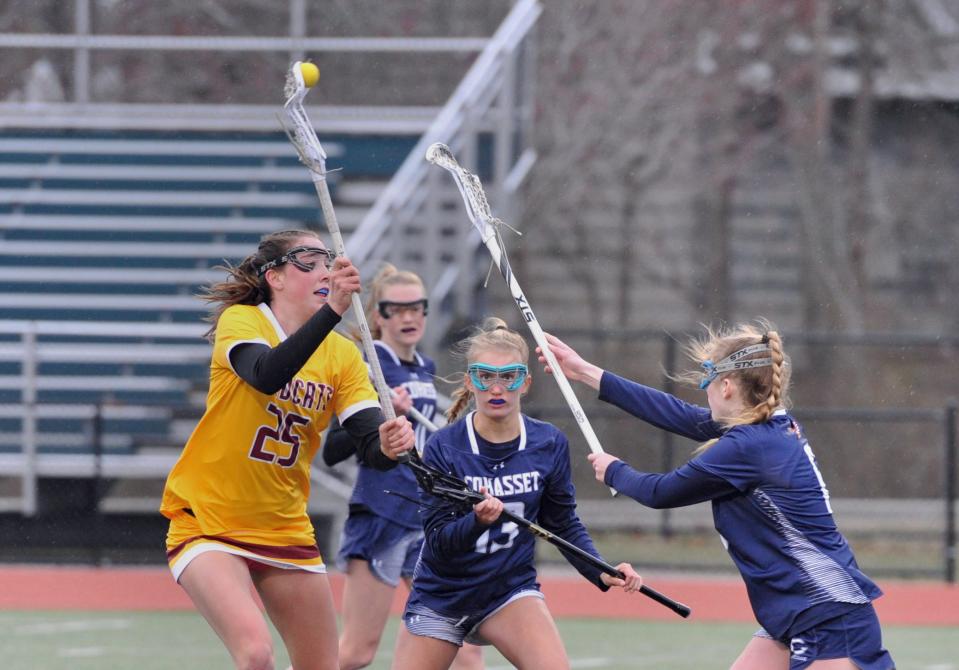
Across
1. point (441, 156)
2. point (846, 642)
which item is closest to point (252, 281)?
point (441, 156)

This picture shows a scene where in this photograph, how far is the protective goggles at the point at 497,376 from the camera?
566 centimetres

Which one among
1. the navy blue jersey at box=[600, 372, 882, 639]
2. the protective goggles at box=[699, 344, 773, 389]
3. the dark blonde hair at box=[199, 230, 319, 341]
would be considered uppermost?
the dark blonde hair at box=[199, 230, 319, 341]

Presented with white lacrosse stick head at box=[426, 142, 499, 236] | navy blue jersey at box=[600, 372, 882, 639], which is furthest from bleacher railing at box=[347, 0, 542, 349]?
navy blue jersey at box=[600, 372, 882, 639]

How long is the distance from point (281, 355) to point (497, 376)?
832 millimetres

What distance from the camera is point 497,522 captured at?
18.4 ft

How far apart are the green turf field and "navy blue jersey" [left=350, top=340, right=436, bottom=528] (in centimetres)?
190

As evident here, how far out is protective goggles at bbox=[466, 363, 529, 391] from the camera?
18.6 ft

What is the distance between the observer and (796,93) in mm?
19453

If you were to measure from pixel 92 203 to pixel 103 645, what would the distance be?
23.1ft

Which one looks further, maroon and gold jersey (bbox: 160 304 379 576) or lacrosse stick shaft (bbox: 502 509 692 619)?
maroon and gold jersey (bbox: 160 304 379 576)

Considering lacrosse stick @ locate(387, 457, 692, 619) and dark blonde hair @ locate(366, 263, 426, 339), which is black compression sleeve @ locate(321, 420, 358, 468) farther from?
lacrosse stick @ locate(387, 457, 692, 619)

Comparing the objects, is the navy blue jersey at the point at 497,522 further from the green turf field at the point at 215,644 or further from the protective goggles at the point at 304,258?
the green turf field at the point at 215,644

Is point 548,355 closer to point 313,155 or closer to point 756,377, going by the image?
point 756,377

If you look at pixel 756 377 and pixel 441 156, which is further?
pixel 441 156
